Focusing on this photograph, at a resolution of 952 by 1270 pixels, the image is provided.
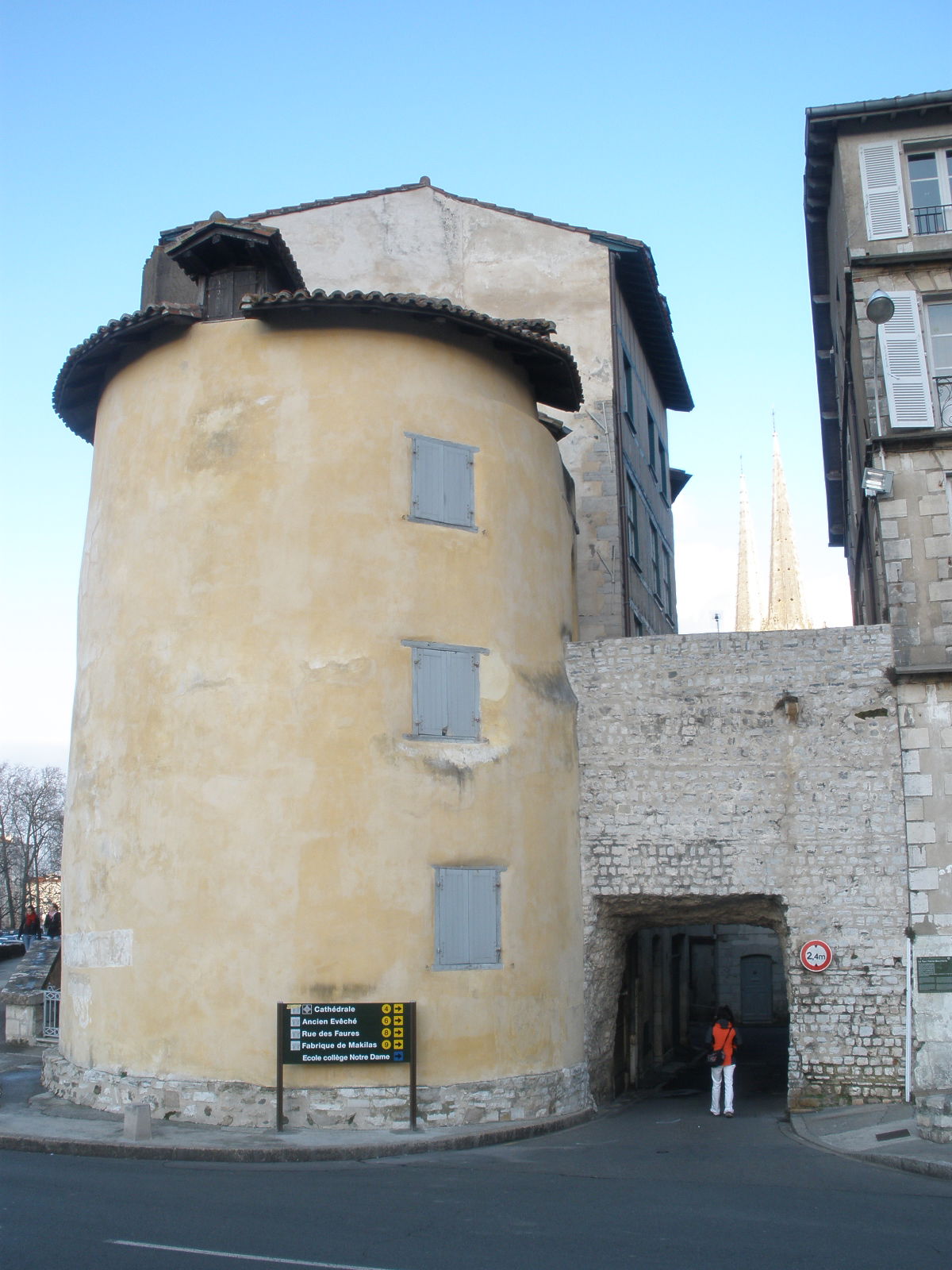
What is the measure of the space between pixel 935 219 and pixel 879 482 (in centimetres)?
422

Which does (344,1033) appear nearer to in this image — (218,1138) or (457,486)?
(218,1138)

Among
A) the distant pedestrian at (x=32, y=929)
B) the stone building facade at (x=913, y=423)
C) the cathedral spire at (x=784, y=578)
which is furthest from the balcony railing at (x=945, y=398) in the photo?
the cathedral spire at (x=784, y=578)

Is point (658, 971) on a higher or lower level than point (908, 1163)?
higher

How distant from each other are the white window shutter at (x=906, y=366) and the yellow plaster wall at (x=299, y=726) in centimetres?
538

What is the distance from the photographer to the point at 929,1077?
1448 centimetres

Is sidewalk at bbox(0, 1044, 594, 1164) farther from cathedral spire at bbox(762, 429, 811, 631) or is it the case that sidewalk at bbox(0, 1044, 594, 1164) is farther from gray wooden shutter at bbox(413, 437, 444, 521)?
cathedral spire at bbox(762, 429, 811, 631)

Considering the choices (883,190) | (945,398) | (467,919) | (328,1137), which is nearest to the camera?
(328,1137)

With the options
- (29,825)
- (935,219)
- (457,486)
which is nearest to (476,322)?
(457,486)

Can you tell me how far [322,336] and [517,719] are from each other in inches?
214

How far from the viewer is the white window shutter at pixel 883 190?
57.2ft

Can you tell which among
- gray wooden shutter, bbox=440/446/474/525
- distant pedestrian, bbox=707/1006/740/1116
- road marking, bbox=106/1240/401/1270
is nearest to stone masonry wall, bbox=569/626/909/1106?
distant pedestrian, bbox=707/1006/740/1116

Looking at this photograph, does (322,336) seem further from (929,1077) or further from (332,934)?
(929,1077)

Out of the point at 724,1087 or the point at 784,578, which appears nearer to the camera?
the point at 724,1087

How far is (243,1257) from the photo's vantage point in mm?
7746
